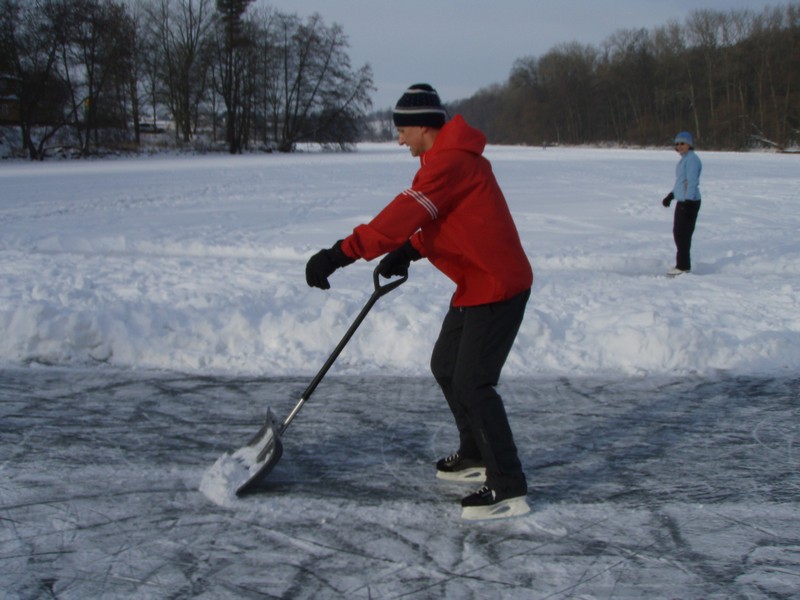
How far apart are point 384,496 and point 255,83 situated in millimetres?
55998

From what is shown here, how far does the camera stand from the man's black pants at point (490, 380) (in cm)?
302

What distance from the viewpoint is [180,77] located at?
178 feet

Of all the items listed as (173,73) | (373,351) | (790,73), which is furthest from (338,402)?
(790,73)

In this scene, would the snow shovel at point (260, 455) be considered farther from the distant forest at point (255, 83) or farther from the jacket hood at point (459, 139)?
the distant forest at point (255, 83)

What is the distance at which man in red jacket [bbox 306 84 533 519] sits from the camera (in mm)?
2848

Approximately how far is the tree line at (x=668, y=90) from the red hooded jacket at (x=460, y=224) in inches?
2323

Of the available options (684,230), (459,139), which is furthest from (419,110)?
(684,230)

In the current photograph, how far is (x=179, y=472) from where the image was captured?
11.3ft

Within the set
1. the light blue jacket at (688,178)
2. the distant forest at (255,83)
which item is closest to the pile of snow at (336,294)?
the light blue jacket at (688,178)

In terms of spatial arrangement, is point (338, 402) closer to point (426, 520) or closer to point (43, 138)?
point (426, 520)

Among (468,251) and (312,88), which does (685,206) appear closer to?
(468,251)

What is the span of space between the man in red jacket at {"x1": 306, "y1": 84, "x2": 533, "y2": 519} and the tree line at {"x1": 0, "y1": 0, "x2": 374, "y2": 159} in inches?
1574

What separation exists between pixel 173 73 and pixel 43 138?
1864cm

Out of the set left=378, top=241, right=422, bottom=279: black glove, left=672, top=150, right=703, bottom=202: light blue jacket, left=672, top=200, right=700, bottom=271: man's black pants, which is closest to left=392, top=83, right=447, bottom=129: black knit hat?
left=378, top=241, right=422, bottom=279: black glove
